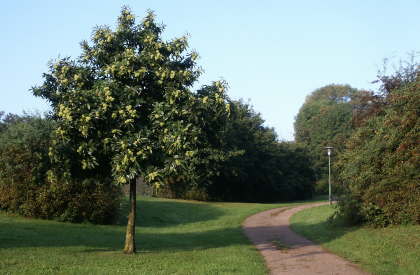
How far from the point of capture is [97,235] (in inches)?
827

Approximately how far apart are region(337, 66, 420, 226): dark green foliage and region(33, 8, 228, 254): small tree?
809 cm

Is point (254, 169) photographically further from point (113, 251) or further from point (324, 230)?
point (113, 251)

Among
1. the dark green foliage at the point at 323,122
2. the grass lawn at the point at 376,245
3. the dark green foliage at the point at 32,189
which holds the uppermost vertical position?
the dark green foliage at the point at 323,122

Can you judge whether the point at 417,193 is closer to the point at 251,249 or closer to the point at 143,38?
the point at 251,249

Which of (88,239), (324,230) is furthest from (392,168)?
(88,239)

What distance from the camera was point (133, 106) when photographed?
44.7 ft

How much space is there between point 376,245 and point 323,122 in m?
69.9

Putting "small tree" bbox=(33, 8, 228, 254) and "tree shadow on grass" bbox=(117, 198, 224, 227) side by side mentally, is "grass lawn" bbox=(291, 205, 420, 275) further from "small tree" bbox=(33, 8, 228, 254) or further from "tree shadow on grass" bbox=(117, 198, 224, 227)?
"tree shadow on grass" bbox=(117, 198, 224, 227)

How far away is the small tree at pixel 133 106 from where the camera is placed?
42.9 ft

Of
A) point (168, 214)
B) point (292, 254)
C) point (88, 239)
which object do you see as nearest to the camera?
point (292, 254)

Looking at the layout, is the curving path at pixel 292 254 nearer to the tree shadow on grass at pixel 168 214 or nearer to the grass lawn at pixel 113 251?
the grass lawn at pixel 113 251

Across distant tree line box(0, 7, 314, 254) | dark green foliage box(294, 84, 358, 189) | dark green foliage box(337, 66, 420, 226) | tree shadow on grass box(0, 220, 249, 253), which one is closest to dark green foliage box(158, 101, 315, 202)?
dark green foliage box(294, 84, 358, 189)

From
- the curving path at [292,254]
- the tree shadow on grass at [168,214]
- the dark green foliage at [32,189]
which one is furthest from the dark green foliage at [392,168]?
the tree shadow on grass at [168,214]

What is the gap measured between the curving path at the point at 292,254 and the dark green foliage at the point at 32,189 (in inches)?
327
